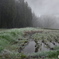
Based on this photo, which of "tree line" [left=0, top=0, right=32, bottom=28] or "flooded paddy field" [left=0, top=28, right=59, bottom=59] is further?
"tree line" [left=0, top=0, right=32, bottom=28]

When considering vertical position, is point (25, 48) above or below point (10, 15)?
below

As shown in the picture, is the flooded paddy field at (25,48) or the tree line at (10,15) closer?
the flooded paddy field at (25,48)

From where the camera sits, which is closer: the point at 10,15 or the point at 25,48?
the point at 25,48

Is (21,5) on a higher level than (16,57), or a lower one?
higher

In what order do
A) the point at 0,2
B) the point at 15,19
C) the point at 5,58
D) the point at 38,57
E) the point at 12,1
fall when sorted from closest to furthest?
the point at 5,58
the point at 38,57
the point at 0,2
the point at 12,1
the point at 15,19

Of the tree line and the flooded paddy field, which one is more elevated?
the tree line

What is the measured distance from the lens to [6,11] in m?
70.6

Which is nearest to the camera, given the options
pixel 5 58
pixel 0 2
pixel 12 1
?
pixel 5 58

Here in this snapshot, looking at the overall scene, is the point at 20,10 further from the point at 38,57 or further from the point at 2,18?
the point at 38,57

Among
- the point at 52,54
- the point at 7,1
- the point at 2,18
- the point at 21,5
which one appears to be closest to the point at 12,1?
the point at 7,1

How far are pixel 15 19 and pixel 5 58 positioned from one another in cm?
6751

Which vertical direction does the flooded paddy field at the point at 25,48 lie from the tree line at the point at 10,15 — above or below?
below

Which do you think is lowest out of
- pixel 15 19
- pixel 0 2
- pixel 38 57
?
pixel 38 57

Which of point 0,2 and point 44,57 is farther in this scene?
point 0,2
